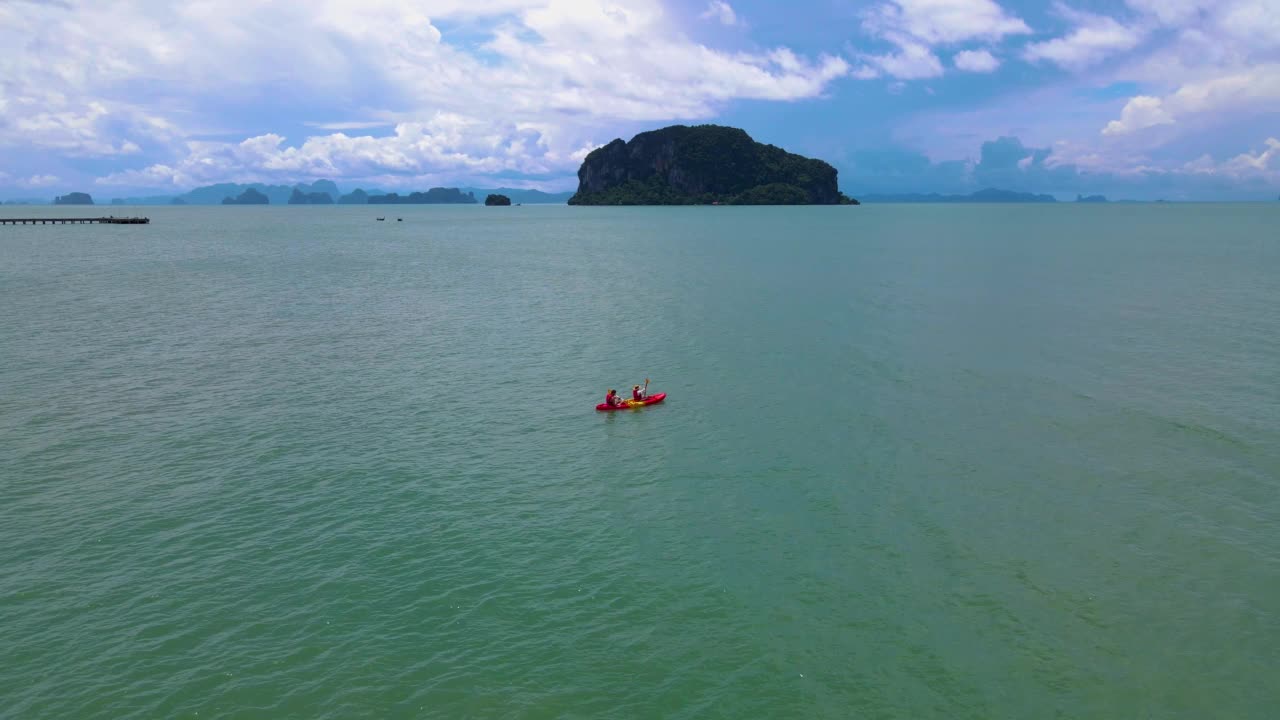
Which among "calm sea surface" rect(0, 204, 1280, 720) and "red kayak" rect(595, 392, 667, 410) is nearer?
"calm sea surface" rect(0, 204, 1280, 720)

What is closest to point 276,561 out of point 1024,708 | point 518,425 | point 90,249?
point 518,425

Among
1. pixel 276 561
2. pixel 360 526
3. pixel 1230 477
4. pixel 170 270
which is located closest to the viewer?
pixel 276 561

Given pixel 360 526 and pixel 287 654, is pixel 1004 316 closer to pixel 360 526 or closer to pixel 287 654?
pixel 360 526

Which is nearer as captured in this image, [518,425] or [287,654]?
[287,654]

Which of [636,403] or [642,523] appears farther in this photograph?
[636,403]

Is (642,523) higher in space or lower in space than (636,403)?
lower

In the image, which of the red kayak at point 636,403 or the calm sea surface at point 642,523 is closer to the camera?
the calm sea surface at point 642,523

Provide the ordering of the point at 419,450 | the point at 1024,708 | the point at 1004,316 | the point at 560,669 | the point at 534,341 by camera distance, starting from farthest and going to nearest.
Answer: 1. the point at 1004,316
2. the point at 534,341
3. the point at 419,450
4. the point at 560,669
5. the point at 1024,708
